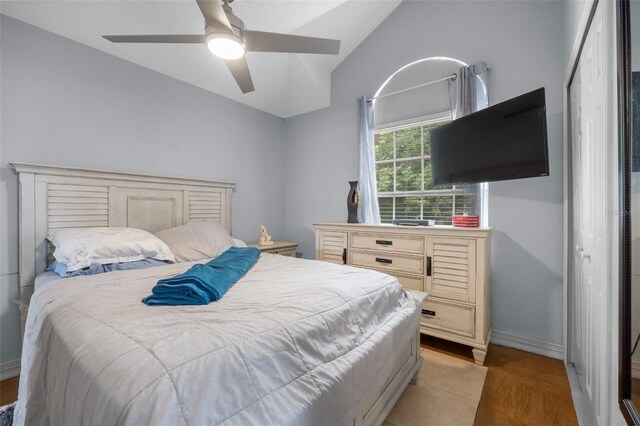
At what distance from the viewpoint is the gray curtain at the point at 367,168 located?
3.18 metres

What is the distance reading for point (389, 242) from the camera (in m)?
2.57

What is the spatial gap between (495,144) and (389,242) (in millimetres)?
1165

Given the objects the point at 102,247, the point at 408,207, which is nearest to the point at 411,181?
the point at 408,207

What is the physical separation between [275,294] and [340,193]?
238 cm

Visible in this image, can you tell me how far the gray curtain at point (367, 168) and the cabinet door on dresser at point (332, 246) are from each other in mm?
478

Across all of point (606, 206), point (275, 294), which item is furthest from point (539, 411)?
point (275, 294)

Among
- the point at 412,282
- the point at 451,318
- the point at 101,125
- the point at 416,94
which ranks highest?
the point at 416,94

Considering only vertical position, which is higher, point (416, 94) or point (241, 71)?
point (416, 94)

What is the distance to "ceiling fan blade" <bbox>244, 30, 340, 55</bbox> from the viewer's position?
1.65 meters

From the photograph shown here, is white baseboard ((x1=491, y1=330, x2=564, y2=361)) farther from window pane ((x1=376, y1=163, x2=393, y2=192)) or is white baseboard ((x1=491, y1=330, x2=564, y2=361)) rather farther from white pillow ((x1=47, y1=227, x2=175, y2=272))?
white pillow ((x1=47, y1=227, x2=175, y2=272))

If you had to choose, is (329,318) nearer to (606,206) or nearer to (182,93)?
(606,206)

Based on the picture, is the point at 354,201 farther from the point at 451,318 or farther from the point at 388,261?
the point at 451,318

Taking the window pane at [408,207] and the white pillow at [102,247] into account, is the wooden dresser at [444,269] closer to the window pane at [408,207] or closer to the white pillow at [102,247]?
the window pane at [408,207]

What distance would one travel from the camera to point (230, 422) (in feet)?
2.34
